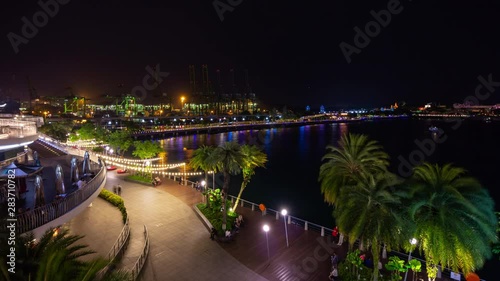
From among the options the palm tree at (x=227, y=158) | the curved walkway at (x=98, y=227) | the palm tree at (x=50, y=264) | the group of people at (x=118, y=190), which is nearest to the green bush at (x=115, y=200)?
the curved walkway at (x=98, y=227)

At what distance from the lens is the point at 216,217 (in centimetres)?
2122

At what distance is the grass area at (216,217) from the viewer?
773 inches

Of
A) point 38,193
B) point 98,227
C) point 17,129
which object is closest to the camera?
Answer: point 38,193

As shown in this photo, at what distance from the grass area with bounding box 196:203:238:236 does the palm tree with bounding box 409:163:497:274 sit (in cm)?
1147

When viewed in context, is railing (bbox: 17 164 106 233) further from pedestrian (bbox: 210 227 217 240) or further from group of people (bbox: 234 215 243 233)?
group of people (bbox: 234 215 243 233)

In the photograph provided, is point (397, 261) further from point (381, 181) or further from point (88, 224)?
point (88, 224)

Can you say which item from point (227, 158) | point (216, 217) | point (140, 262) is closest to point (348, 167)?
point (227, 158)

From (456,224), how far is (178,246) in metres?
14.0

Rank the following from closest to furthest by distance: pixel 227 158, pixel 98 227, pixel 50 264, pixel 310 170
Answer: pixel 50 264, pixel 98 227, pixel 227 158, pixel 310 170

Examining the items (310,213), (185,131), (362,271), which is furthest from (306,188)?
(185,131)

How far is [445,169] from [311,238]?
9.04 metres

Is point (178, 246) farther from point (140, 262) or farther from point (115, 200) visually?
point (115, 200)

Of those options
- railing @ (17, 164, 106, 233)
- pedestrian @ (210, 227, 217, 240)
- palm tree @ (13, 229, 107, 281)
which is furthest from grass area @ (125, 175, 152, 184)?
palm tree @ (13, 229, 107, 281)

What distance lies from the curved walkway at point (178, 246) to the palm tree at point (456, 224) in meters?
7.99
